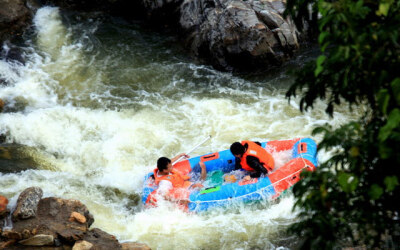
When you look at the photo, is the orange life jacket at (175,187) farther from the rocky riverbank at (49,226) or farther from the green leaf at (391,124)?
the green leaf at (391,124)

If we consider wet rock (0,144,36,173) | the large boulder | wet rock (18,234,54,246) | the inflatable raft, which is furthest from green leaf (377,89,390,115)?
wet rock (0,144,36,173)

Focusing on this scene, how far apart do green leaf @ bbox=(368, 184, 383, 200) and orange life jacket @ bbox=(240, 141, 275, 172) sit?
12.3 ft

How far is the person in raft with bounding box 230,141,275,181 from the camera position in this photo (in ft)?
21.0

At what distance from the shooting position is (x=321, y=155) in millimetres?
7109

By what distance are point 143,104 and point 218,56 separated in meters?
2.31

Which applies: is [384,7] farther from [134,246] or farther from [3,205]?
[3,205]

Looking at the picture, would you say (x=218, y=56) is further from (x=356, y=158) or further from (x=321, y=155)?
(x=356, y=158)

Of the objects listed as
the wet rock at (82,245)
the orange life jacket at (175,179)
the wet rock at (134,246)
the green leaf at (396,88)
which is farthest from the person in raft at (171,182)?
the green leaf at (396,88)

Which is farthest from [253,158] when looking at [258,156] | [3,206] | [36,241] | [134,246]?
[3,206]

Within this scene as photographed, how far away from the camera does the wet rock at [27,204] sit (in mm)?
5559

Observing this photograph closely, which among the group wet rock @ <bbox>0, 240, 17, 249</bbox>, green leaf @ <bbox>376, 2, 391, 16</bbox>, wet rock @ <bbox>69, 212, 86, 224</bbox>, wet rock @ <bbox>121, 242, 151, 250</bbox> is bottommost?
wet rock @ <bbox>121, 242, 151, 250</bbox>

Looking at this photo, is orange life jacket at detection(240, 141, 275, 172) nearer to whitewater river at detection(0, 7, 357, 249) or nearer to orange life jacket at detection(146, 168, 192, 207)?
whitewater river at detection(0, 7, 357, 249)

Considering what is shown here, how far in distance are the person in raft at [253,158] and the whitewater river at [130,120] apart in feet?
1.76

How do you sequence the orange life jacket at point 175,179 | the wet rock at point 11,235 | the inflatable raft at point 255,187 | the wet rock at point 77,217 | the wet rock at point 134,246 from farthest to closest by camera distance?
the orange life jacket at point 175,179, the inflatable raft at point 255,187, the wet rock at point 77,217, the wet rock at point 134,246, the wet rock at point 11,235
